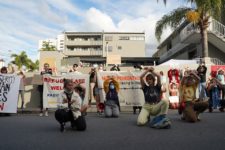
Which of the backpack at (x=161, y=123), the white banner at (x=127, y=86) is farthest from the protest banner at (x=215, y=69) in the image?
the backpack at (x=161, y=123)

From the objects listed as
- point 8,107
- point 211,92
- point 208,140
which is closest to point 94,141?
point 208,140

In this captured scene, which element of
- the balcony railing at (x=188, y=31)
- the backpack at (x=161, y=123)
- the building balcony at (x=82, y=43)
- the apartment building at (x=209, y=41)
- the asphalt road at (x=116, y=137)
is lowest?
the asphalt road at (x=116, y=137)

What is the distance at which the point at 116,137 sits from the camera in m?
6.93

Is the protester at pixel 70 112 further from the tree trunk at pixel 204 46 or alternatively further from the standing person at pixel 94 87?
the tree trunk at pixel 204 46

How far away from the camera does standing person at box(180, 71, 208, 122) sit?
9453 mm

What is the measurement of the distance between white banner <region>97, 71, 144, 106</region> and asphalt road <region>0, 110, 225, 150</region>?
169 inches

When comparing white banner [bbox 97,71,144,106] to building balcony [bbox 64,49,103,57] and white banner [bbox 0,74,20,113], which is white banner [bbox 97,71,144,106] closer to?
white banner [bbox 0,74,20,113]

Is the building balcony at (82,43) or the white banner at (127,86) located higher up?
the building balcony at (82,43)

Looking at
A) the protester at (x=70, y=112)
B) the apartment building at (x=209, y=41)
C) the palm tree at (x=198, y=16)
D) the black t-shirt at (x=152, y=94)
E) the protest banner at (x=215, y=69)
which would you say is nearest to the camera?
the protester at (x=70, y=112)

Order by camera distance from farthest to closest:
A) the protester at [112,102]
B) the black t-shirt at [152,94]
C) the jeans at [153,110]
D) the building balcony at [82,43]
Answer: the building balcony at [82,43] < the protester at [112,102] < the black t-shirt at [152,94] < the jeans at [153,110]

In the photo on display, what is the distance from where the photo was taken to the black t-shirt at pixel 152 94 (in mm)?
9281

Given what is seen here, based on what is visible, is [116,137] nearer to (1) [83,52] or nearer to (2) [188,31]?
(2) [188,31]

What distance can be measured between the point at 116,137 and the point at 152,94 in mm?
2691

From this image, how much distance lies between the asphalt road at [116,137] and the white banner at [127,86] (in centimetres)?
429
